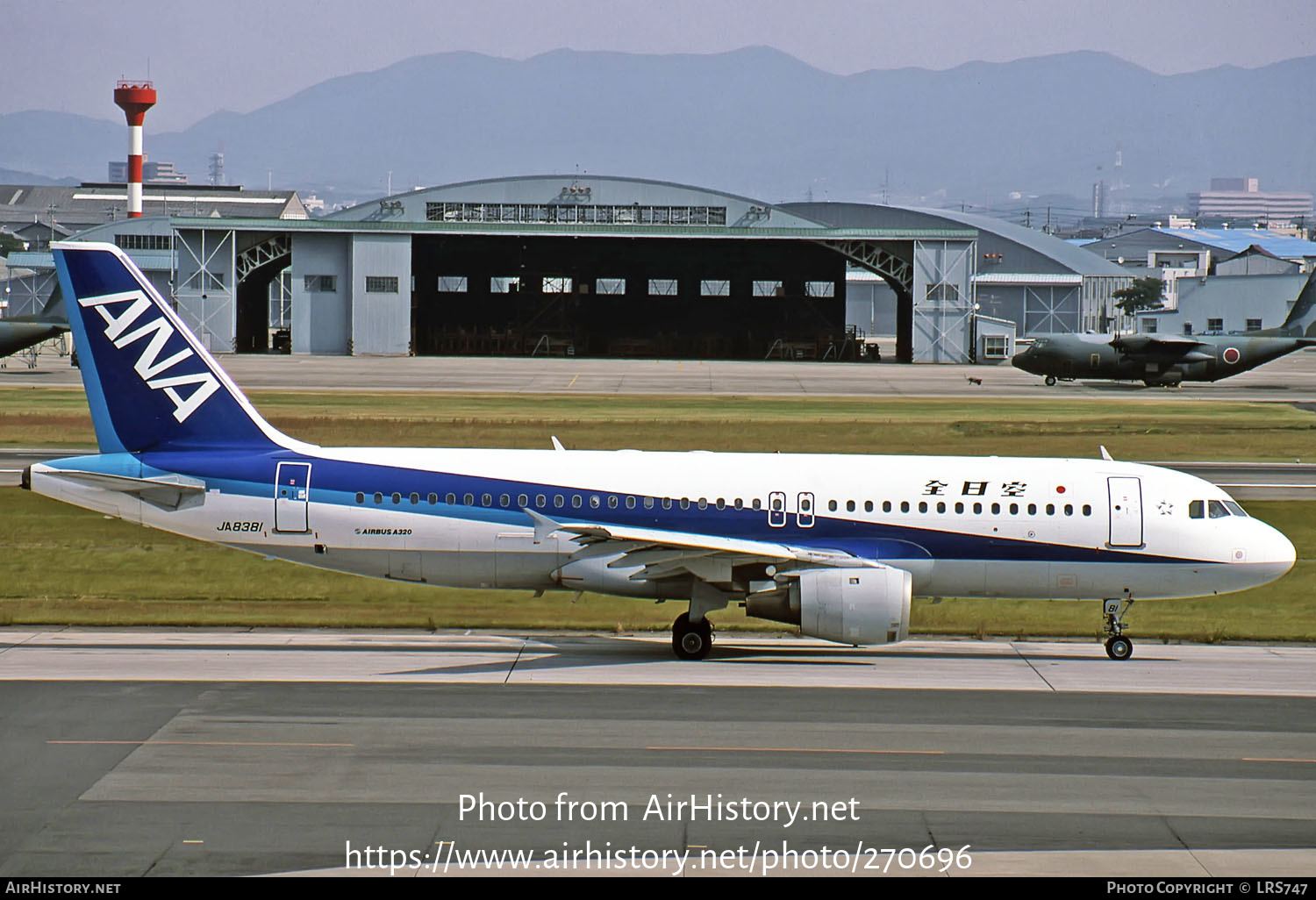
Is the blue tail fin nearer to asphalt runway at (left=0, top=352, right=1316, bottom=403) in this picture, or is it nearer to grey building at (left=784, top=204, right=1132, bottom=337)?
asphalt runway at (left=0, top=352, right=1316, bottom=403)

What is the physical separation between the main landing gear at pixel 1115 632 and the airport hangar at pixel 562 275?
91.4 metres

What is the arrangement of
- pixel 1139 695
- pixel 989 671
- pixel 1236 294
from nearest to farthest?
pixel 1139 695, pixel 989 671, pixel 1236 294

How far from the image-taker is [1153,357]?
9619cm

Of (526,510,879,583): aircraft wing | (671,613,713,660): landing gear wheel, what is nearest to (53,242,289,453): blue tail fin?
(526,510,879,583): aircraft wing

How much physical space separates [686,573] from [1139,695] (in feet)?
27.9

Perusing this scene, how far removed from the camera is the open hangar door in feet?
451

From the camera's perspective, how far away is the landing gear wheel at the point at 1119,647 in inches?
1097

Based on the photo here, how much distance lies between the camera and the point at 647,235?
397 feet

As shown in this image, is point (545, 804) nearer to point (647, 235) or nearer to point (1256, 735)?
point (1256, 735)

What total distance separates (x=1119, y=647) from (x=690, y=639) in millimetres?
8461

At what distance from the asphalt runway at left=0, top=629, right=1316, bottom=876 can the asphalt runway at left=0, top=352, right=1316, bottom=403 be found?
192 feet

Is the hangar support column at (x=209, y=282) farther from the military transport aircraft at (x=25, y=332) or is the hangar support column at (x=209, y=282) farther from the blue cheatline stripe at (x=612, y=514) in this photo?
the blue cheatline stripe at (x=612, y=514)

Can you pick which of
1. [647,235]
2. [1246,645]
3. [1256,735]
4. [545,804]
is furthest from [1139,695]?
[647,235]

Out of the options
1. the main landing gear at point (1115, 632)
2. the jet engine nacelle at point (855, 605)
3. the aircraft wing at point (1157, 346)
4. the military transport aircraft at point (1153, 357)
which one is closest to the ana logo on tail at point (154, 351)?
the jet engine nacelle at point (855, 605)
